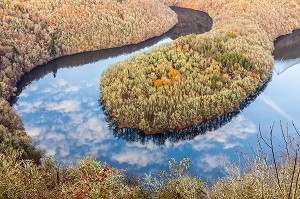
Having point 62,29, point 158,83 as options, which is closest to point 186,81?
point 158,83

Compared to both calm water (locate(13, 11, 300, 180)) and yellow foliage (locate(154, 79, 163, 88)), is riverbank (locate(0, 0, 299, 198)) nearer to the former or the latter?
calm water (locate(13, 11, 300, 180))

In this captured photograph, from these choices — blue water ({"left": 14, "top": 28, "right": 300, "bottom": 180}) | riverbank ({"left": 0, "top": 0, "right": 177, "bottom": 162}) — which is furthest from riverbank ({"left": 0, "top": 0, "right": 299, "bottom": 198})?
riverbank ({"left": 0, "top": 0, "right": 177, "bottom": 162})

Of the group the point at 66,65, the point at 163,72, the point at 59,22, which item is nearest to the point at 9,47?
the point at 66,65

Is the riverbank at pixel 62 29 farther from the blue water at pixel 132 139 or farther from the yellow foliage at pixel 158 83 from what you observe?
the yellow foliage at pixel 158 83

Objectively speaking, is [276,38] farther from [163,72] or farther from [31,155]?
[31,155]

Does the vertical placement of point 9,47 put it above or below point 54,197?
above

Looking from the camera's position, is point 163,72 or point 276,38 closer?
point 163,72

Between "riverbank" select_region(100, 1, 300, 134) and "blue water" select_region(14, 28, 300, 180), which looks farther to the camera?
"riverbank" select_region(100, 1, 300, 134)

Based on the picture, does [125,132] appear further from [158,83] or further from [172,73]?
[172,73]
